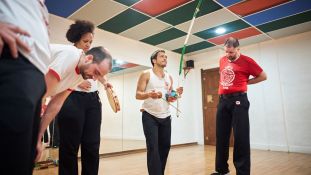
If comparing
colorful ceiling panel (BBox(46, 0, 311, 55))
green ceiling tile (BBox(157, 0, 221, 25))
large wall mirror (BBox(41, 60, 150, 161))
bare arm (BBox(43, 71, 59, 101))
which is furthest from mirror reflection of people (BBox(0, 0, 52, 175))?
large wall mirror (BBox(41, 60, 150, 161))

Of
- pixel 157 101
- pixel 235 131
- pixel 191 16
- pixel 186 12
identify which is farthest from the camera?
pixel 191 16

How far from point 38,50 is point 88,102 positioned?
3.44ft

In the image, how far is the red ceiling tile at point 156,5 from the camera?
11.6 feet

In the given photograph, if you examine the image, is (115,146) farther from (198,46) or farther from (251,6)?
(251,6)

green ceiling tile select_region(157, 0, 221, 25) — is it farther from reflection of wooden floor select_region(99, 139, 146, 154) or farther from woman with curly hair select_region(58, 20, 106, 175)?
reflection of wooden floor select_region(99, 139, 146, 154)

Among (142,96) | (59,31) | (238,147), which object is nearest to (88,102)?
(142,96)

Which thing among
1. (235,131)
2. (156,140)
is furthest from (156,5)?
(156,140)

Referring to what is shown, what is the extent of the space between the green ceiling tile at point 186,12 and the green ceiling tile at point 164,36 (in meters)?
0.44

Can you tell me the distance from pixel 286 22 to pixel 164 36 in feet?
8.17

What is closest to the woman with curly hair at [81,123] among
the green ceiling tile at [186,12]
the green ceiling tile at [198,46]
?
the green ceiling tile at [186,12]

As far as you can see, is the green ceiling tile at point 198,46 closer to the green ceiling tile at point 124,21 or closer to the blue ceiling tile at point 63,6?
the green ceiling tile at point 124,21

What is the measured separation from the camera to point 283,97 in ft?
16.4

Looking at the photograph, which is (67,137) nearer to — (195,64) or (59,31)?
(59,31)

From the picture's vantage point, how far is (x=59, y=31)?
12.9 ft
